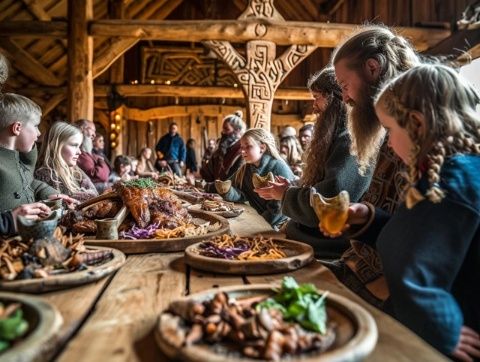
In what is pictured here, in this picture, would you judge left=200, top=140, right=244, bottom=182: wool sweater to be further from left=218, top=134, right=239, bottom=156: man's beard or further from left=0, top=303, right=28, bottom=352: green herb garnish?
left=0, top=303, right=28, bottom=352: green herb garnish

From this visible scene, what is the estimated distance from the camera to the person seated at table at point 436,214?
125 cm

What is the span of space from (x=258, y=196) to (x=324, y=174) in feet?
5.78

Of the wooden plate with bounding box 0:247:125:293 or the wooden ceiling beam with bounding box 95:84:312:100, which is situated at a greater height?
the wooden ceiling beam with bounding box 95:84:312:100

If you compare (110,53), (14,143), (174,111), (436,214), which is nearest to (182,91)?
(174,111)

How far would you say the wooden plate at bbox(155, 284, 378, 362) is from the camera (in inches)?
33.8

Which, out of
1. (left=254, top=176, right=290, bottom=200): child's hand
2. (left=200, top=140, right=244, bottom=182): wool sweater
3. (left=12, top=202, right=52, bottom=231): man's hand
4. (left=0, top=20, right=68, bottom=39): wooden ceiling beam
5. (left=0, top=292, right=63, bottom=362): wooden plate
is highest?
(left=0, top=20, right=68, bottom=39): wooden ceiling beam

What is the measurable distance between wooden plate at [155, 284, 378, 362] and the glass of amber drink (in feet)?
1.28

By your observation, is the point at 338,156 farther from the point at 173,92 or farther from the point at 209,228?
the point at 173,92

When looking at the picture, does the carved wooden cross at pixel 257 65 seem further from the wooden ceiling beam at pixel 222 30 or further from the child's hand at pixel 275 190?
the child's hand at pixel 275 190

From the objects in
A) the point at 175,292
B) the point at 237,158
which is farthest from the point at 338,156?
the point at 237,158

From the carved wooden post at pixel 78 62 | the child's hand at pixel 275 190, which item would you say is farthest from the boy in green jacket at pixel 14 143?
the carved wooden post at pixel 78 62

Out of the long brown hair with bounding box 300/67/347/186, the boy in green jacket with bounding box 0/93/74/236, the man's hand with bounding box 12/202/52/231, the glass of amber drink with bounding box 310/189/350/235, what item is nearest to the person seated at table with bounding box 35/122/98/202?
the boy in green jacket with bounding box 0/93/74/236

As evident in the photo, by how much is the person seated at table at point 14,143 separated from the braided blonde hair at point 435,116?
2.10 metres

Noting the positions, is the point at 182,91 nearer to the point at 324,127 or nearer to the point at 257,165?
the point at 257,165
